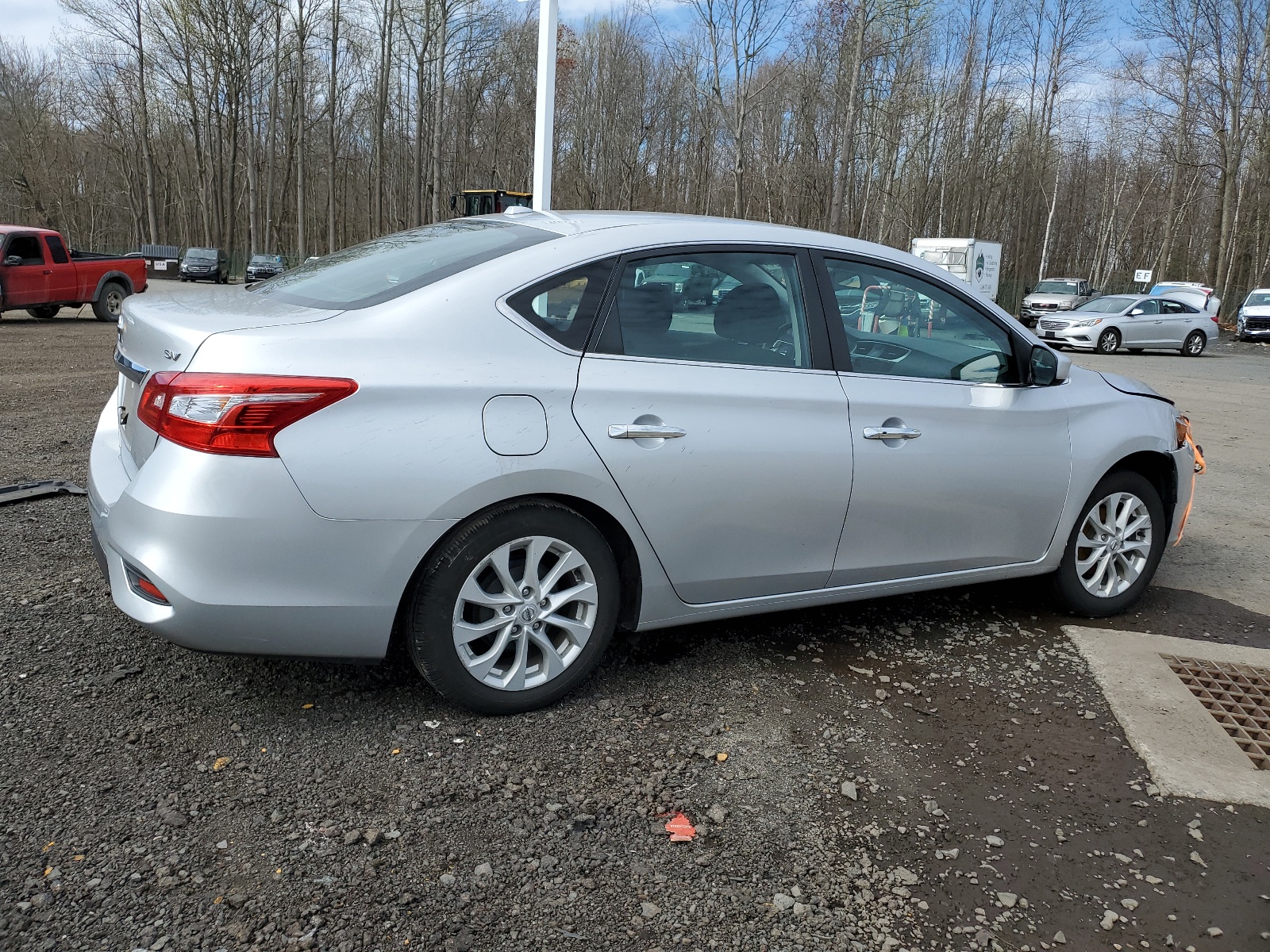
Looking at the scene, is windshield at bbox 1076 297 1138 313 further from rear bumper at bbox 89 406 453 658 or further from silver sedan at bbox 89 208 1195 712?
rear bumper at bbox 89 406 453 658

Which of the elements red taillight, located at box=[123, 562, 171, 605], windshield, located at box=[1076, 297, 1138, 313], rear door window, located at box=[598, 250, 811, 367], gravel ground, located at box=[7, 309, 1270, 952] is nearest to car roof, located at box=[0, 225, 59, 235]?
gravel ground, located at box=[7, 309, 1270, 952]

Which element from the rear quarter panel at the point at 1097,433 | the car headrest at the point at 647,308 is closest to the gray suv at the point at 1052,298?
the rear quarter panel at the point at 1097,433

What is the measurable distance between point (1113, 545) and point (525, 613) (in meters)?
2.87

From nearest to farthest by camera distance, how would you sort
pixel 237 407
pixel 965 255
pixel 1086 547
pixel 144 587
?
1. pixel 237 407
2. pixel 144 587
3. pixel 1086 547
4. pixel 965 255

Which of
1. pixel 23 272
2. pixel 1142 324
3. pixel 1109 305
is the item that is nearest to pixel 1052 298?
pixel 1109 305

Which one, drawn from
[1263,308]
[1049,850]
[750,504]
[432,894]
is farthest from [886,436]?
[1263,308]

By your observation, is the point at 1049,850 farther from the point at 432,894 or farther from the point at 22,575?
the point at 22,575

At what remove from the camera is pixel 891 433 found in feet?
12.1

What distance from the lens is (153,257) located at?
47562 mm

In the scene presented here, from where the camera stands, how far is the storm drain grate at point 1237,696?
3479 mm

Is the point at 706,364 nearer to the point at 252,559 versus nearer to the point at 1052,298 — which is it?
the point at 252,559

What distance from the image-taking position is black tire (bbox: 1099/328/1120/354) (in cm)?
2459

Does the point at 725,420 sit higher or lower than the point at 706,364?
lower

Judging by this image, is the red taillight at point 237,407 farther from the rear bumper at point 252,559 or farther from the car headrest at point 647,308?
the car headrest at point 647,308
